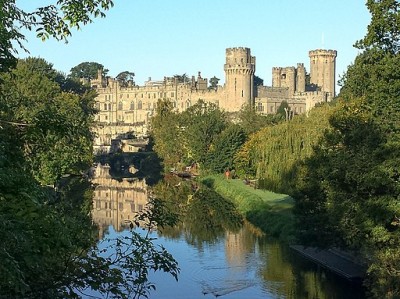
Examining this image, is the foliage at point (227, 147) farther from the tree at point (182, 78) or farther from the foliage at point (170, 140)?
the tree at point (182, 78)

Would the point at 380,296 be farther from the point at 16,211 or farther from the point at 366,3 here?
the point at 16,211

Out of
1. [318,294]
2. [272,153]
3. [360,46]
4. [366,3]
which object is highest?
[366,3]

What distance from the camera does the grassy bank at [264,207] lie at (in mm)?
25406

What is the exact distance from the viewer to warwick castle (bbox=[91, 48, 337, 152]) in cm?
7919

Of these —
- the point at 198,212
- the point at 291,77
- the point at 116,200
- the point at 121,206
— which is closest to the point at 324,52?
the point at 291,77

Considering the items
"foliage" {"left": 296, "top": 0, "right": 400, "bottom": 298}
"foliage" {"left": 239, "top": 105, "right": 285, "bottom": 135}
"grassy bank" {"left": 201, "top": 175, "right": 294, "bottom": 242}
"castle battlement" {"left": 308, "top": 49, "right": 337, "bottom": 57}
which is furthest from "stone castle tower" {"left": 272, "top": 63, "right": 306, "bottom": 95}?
"foliage" {"left": 296, "top": 0, "right": 400, "bottom": 298}

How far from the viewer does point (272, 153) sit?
3697 cm

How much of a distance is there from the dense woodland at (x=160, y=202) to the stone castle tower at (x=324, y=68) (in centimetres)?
5025

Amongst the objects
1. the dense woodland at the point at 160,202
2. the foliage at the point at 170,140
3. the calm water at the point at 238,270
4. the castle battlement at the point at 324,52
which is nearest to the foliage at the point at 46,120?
the dense woodland at the point at 160,202

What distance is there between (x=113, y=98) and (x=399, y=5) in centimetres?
8208

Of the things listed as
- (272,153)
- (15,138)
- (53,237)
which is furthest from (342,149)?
(272,153)

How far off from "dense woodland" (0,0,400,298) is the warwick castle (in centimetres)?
3526

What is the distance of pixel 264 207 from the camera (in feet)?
98.9

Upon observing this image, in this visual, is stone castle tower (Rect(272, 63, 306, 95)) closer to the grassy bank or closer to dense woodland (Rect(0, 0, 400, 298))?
dense woodland (Rect(0, 0, 400, 298))
